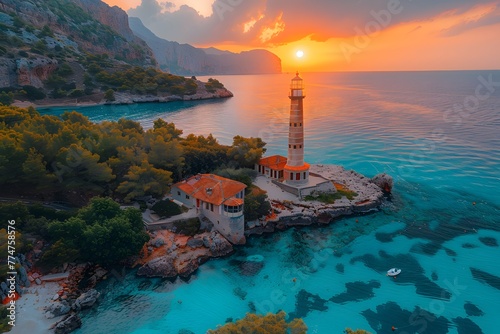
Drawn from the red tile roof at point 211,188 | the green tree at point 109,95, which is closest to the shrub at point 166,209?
the red tile roof at point 211,188

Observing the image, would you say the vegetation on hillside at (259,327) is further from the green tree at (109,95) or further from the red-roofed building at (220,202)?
the green tree at (109,95)

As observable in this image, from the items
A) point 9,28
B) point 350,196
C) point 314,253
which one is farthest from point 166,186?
point 9,28

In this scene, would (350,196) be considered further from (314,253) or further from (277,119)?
(277,119)

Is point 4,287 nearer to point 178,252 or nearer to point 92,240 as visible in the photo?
point 92,240

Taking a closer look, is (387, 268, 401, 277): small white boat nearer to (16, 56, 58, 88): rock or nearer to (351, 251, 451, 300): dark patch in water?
(351, 251, 451, 300): dark patch in water

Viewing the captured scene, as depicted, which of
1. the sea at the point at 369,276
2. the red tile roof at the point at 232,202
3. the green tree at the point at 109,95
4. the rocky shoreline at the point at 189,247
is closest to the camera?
the sea at the point at 369,276

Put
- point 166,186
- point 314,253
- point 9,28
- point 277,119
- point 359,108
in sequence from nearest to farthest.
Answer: point 314,253 → point 166,186 → point 277,119 → point 9,28 → point 359,108

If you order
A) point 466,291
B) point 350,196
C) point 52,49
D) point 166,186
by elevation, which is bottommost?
point 466,291
